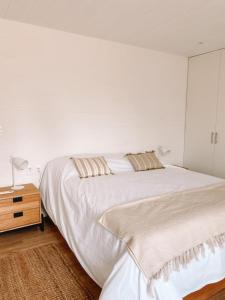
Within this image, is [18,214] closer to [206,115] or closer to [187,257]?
[187,257]

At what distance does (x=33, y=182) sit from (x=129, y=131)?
5.20ft

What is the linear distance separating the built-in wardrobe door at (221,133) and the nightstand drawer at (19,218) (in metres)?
2.78

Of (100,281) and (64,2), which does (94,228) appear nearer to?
(100,281)

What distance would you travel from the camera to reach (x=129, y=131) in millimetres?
3480

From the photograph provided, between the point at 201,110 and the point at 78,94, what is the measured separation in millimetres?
2124

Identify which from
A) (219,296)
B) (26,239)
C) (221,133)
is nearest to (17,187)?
(26,239)

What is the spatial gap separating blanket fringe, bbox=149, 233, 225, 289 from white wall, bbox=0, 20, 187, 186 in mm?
2038

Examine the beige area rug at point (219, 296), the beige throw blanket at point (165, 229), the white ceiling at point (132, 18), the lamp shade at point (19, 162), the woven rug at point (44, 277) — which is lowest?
the beige area rug at point (219, 296)

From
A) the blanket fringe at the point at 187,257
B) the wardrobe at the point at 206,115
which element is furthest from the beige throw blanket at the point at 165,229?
the wardrobe at the point at 206,115

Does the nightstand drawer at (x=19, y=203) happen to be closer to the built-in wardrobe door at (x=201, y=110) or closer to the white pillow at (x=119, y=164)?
the white pillow at (x=119, y=164)

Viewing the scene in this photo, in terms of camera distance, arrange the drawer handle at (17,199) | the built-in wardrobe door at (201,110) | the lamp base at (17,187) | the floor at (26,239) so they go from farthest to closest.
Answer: the built-in wardrobe door at (201,110) → the lamp base at (17,187) → the drawer handle at (17,199) → the floor at (26,239)

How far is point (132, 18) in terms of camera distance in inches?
94.4

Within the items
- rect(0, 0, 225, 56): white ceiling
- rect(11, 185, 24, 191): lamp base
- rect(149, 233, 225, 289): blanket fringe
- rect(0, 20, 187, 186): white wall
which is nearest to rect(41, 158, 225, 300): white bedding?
rect(149, 233, 225, 289): blanket fringe

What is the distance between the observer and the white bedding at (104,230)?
1259 mm
